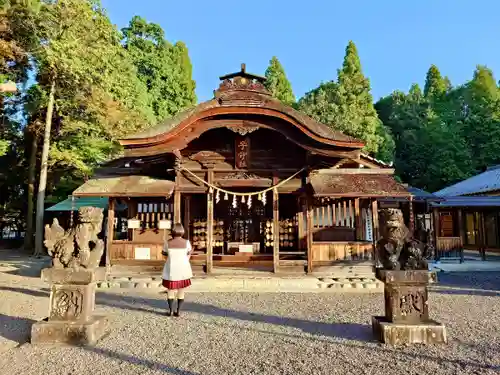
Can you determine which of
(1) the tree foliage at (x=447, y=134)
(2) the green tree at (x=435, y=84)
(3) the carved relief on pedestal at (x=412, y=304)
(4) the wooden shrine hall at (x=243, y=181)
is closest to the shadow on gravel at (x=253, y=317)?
(3) the carved relief on pedestal at (x=412, y=304)

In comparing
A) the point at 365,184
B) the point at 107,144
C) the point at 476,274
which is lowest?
the point at 476,274

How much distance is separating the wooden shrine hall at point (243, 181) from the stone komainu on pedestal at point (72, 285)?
5104 millimetres

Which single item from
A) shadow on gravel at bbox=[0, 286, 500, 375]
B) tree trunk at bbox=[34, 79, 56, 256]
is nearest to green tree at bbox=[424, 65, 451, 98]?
tree trunk at bbox=[34, 79, 56, 256]

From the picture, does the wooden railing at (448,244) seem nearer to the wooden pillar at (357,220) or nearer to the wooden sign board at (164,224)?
the wooden pillar at (357,220)

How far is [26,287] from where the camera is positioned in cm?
1018

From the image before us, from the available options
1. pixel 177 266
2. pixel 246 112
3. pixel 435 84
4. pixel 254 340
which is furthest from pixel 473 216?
pixel 435 84

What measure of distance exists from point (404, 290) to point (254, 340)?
2234 millimetres

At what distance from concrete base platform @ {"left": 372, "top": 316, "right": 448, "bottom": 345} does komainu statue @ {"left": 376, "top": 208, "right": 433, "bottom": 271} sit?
78 cm

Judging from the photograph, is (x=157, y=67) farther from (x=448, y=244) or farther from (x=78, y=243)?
(x=78, y=243)

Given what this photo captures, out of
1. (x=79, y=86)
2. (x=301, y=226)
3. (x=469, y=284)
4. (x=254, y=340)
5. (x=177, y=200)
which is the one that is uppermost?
(x=79, y=86)

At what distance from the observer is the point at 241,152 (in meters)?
11.4

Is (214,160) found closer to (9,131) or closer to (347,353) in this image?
(347,353)

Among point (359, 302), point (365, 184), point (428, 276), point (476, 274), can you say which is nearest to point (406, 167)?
point (476, 274)

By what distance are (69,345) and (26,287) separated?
6297 millimetres
